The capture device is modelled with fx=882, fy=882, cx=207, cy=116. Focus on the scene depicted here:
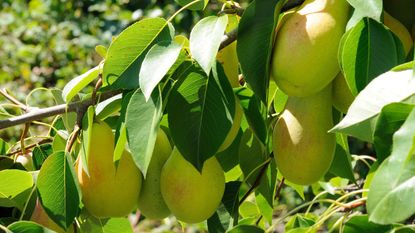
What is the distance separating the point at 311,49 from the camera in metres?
0.81

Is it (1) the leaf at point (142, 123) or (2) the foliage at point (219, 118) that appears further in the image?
(1) the leaf at point (142, 123)

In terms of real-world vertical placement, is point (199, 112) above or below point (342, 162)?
above

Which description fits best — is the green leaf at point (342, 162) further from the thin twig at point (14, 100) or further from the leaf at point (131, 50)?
the thin twig at point (14, 100)

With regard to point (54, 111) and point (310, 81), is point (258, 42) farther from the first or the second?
point (54, 111)

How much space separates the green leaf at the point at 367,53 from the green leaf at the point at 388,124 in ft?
0.41

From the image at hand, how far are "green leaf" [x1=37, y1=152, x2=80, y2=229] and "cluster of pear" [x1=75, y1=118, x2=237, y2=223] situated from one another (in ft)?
0.07

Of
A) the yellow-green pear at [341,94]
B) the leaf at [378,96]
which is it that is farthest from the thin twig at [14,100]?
the leaf at [378,96]

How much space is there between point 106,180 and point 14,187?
0.46 feet

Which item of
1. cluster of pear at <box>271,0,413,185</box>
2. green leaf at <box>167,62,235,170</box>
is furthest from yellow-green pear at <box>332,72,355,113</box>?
green leaf at <box>167,62,235,170</box>

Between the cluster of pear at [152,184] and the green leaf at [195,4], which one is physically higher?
the green leaf at [195,4]

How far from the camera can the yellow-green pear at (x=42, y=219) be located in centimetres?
105

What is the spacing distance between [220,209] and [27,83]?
3.55 meters

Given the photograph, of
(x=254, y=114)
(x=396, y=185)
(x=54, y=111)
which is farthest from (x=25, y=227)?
(x=396, y=185)

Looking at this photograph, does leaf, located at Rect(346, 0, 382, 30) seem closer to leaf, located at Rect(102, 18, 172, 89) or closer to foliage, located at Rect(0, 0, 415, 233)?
foliage, located at Rect(0, 0, 415, 233)
